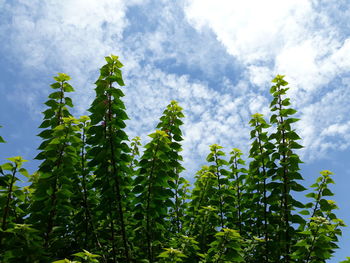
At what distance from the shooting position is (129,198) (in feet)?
21.9

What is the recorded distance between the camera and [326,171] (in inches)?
312

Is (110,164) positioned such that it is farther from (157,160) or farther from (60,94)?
(60,94)

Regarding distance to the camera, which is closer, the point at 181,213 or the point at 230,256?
the point at 230,256

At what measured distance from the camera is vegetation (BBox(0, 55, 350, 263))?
575cm

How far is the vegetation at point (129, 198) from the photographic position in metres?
5.75

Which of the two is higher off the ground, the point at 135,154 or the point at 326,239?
the point at 135,154

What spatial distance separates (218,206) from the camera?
828 centimetres

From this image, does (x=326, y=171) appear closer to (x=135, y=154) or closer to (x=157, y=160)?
(x=157, y=160)

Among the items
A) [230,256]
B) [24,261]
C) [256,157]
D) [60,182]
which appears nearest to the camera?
[24,261]

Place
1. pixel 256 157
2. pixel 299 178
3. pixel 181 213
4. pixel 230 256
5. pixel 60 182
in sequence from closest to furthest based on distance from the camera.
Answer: pixel 230 256 < pixel 60 182 < pixel 299 178 < pixel 256 157 < pixel 181 213

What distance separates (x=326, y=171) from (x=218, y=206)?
8.81 feet

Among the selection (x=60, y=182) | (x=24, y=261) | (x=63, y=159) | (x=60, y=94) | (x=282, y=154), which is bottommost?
(x=24, y=261)

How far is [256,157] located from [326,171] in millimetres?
1709

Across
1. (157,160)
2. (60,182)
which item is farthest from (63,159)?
(157,160)
